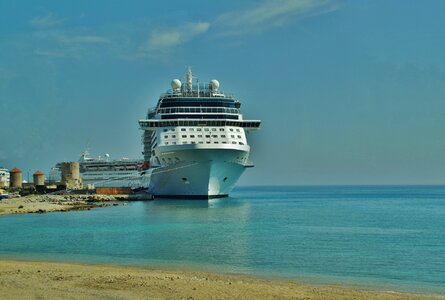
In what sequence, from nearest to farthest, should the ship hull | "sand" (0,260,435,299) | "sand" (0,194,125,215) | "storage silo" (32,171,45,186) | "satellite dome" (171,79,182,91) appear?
"sand" (0,260,435,299) < "sand" (0,194,125,215) < the ship hull < "satellite dome" (171,79,182,91) < "storage silo" (32,171,45,186)

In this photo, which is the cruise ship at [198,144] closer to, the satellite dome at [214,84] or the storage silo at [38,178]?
the satellite dome at [214,84]

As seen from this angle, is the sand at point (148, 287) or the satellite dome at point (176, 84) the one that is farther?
the satellite dome at point (176, 84)

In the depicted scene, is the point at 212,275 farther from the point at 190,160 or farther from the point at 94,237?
the point at 190,160

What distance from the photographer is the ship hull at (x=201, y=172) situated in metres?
56.1

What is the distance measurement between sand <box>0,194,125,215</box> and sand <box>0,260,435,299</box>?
33011 millimetres

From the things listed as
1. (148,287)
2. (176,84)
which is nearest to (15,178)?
(176,84)

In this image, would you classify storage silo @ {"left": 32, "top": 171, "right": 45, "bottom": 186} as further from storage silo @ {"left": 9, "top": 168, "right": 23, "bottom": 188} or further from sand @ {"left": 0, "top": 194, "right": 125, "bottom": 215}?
sand @ {"left": 0, "top": 194, "right": 125, "bottom": 215}

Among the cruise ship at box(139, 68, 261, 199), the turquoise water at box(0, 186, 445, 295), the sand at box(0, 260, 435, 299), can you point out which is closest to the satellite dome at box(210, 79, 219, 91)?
the cruise ship at box(139, 68, 261, 199)

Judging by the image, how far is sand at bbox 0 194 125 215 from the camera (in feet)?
168

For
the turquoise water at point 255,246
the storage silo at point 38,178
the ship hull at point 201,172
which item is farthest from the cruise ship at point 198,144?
the storage silo at point 38,178

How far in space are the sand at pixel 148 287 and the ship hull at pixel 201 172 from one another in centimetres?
3702

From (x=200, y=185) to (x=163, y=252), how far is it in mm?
34212

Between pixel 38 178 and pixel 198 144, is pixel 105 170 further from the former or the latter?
pixel 198 144

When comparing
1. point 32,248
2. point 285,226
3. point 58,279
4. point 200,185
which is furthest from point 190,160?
point 58,279
